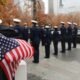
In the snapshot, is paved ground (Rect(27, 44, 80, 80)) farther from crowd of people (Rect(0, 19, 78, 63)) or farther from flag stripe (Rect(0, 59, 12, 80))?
flag stripe (Rect(0, 59, 12, 80))

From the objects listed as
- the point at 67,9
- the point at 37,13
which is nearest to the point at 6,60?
the point at 37,13

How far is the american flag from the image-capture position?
2.48 m

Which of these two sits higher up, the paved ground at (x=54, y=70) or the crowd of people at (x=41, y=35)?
the crowd of people at (x=41, y=35)

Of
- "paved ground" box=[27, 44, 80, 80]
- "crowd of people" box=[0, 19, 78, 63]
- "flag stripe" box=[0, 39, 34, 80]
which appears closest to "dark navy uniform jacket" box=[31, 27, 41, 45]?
"crowd of people" box=[0, 19, 78, 63]

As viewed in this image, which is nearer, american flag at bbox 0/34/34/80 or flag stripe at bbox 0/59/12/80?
american flag at bbox 0/34/34/80

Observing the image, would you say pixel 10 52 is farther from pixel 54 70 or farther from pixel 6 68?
pixel 54 70

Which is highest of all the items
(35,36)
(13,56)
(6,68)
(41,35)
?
(13,56)

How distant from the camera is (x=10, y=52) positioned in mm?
2516

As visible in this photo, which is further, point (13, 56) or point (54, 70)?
point (54, 70)

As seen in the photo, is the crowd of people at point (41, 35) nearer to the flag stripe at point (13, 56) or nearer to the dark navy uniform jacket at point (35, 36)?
the dark navy uniform jacket at point (35, 36)

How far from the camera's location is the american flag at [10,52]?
8.12 ft

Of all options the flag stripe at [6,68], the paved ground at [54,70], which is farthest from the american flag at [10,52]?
the paved ground at [54,70]

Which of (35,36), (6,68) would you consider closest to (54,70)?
(35,36)

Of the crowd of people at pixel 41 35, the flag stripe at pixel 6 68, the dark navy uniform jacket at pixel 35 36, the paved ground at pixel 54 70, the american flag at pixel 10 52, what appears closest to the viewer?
the american flag at pixel 10 52
